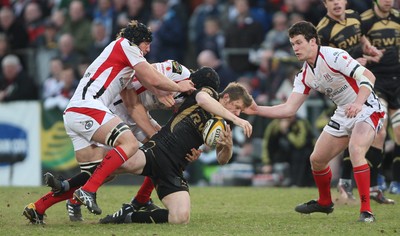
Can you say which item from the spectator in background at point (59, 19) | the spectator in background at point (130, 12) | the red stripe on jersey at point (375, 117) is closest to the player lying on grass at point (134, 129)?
the red stripe on jersey at point (375, 117)

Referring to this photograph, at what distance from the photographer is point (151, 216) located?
10453 mm

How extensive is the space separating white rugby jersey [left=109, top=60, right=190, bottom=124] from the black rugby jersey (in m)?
0.43

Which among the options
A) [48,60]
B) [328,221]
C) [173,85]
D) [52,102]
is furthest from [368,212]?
[48,60]

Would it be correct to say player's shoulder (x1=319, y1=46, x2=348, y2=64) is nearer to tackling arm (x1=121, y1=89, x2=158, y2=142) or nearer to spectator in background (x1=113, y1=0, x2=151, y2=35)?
tackling arm (x1=121, y1=89, x2=158, y2=142)

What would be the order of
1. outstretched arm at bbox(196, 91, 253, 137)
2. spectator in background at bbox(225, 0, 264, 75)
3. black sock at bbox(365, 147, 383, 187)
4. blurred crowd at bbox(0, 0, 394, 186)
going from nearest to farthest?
outstretched arm at bbox(196, 91, 253, 137) → black sock at bbox(365, 147, 383, 187) → blurred crowd at bbox(0, 0, 394, 186) → spectator in background at bbox(225, 0, 264, 75)

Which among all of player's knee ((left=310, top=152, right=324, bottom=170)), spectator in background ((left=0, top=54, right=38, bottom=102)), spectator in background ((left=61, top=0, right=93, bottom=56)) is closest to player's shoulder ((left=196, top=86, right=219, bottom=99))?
player's knee ((left=310, top=152, right=324, bottom=170))

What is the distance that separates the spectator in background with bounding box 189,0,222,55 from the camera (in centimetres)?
2002

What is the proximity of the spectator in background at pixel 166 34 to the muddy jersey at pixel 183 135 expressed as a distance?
9222 millimetres

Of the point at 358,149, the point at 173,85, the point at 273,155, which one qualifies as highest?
the point at 173,85

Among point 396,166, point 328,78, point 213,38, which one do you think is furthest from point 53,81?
point 328,78

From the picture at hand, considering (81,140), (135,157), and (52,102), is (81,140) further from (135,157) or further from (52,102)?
(52,102)

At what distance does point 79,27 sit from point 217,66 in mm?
4359

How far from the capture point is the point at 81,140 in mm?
10562

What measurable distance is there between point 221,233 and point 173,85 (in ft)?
5.98
